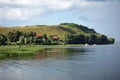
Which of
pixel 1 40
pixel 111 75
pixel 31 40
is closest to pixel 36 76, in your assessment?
pixel 111 75

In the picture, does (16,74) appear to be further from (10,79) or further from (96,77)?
(96,77)

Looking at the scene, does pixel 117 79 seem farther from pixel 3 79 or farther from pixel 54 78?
pixel 3 79

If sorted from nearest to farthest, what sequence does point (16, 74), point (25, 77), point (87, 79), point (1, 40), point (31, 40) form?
point (87, 79) < point (25, 77) < point (16, 74) < point (1, 40) < point (31, 40)

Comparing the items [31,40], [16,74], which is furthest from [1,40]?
[16,74]

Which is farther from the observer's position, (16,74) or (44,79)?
(16,74)

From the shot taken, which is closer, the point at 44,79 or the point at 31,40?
the point at 44,79

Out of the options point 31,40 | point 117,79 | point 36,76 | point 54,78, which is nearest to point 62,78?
point 54,78

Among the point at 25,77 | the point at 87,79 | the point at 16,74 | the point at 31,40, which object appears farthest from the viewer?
the point at 31,40

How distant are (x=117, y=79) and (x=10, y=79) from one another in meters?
16.5

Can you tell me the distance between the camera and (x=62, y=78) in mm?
48125

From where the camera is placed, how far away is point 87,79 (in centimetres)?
4662

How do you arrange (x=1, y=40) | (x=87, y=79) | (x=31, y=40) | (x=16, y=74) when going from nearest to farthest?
1. (x=87, y=79)
2. (x=16, y=74)
3. (x=1, y=40)
4. (x=31, y=40)

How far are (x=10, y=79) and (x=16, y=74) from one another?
585cm

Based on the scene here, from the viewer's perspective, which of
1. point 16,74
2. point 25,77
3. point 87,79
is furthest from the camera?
point 16,74
